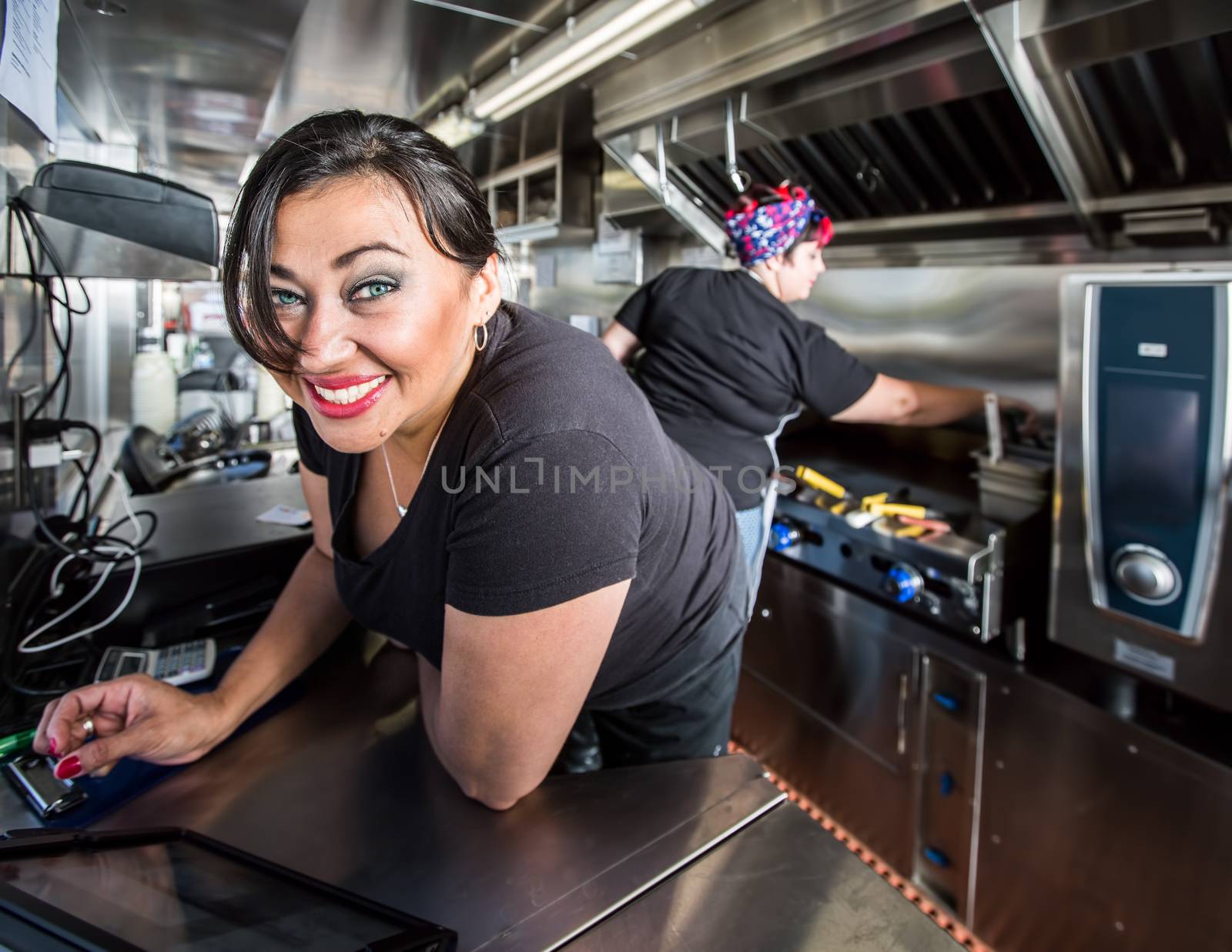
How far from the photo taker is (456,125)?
9.30 feet

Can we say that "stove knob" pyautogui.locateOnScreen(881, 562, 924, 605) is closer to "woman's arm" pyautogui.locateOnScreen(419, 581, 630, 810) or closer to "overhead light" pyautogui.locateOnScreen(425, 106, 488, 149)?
"woman's arm" pyautogui.locateOnScreen(419, 581, 630, 810)

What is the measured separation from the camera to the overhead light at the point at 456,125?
2756mm

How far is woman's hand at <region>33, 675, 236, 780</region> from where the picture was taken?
2.70 feet

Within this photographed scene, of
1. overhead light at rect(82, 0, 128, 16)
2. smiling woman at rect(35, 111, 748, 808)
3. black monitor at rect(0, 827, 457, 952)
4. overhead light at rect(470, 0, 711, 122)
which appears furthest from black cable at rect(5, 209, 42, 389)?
overhead light at rect(470, 0, 711, 122)

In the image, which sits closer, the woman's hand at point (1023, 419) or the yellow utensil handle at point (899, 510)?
the yellow utensil handle at point (899, 510)

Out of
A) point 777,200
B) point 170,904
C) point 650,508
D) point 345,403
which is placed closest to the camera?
point 170,904

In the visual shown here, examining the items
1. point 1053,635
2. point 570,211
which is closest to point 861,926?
point 1053,635

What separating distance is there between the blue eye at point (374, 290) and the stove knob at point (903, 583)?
136cm

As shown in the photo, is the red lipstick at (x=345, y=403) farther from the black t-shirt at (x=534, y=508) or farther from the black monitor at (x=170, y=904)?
the black monitor at (x=170, y=904)

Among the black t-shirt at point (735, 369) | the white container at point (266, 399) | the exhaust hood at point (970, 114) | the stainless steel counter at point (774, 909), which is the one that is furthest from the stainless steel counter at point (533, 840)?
the white container at point (266, 399)

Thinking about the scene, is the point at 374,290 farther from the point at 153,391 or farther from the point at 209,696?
the point at 153,391

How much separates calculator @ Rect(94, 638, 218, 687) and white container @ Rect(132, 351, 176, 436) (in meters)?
3.30

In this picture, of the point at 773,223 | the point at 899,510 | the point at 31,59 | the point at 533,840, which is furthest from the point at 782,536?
the point at 31,59

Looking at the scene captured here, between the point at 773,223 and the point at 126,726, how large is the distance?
1.81m
